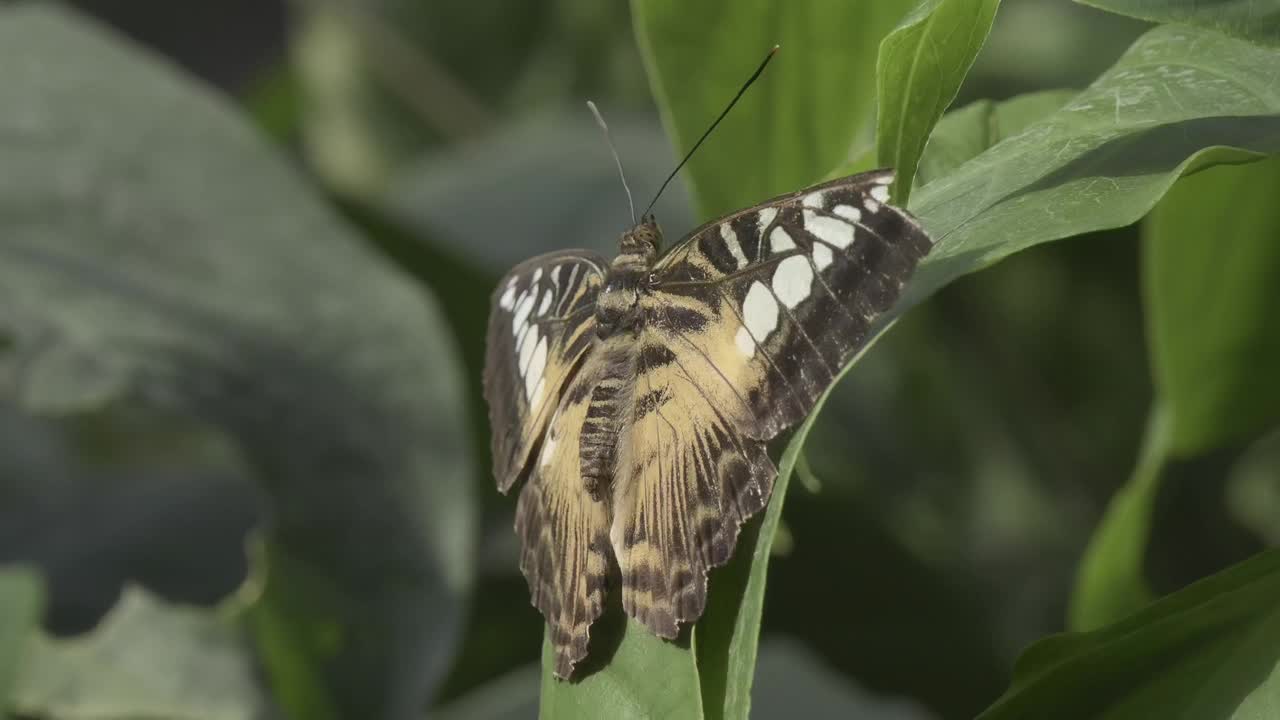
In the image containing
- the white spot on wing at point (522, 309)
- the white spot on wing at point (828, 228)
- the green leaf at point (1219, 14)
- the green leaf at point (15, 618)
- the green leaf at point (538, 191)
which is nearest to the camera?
the green leaf at point (1219, 14)

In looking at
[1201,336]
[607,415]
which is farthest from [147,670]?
[1201,336]

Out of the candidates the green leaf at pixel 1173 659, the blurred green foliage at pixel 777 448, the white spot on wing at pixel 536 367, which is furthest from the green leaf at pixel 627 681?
the white spot on wing at pixel 536 367

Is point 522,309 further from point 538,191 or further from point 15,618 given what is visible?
point 538,191

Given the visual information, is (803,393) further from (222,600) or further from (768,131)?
(222,600)

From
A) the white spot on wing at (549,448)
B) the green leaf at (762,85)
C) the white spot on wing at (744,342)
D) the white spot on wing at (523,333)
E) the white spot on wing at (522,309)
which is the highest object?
the green leaf at (762,85)

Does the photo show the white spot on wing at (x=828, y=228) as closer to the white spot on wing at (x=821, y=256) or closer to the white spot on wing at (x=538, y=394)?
the white spot on wing at (x=821, y=256)

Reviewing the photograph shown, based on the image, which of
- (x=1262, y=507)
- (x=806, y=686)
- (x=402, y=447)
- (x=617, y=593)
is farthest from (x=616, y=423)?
(x=1262, y=507)

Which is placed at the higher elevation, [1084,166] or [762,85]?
[762,85]
